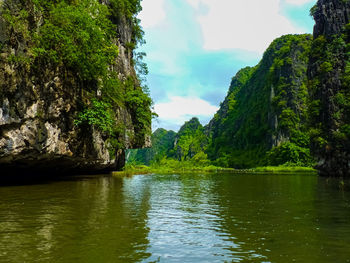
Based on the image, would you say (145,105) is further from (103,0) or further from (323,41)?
(323,41)

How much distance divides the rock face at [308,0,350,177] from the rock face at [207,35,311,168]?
37.5 m

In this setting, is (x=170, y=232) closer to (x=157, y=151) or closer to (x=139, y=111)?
(x=139, y=111)

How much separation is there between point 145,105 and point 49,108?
18056 mm

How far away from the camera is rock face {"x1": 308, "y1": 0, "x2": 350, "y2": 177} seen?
114 ft

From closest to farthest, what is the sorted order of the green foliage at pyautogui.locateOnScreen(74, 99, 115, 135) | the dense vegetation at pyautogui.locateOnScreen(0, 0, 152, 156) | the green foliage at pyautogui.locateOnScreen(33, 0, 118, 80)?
the dense vegetation at pyautogui.locateOnScreen(0, 0, 152, 156), the green foliage at pyautogui.locateOnScreen(33, 0, 118, 80), the green foliage at pyautogui.locateOnScreen(74, 99, 115, 135)

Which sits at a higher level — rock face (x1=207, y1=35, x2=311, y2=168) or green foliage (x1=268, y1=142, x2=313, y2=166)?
rock face (x1=207, y1=35, x2=311, y2=168)

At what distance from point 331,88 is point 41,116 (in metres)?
33.8

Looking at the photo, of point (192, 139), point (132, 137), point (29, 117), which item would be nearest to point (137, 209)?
point (29, 117)

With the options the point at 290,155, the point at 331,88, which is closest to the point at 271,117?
the point at 290,155

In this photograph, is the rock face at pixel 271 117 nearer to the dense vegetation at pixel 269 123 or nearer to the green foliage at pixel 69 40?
the dense vegetation at pixel 269 123

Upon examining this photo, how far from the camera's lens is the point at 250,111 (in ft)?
398

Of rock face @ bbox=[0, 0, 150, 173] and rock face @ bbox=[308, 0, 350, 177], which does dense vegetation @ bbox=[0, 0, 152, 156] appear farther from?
rock face @ bbox=[308, 0, 350, 177]

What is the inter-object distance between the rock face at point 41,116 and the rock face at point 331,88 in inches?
1023

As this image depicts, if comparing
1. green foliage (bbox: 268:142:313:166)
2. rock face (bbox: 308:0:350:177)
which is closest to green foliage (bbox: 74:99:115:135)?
rock face (bbox: 308:0:350:177)
